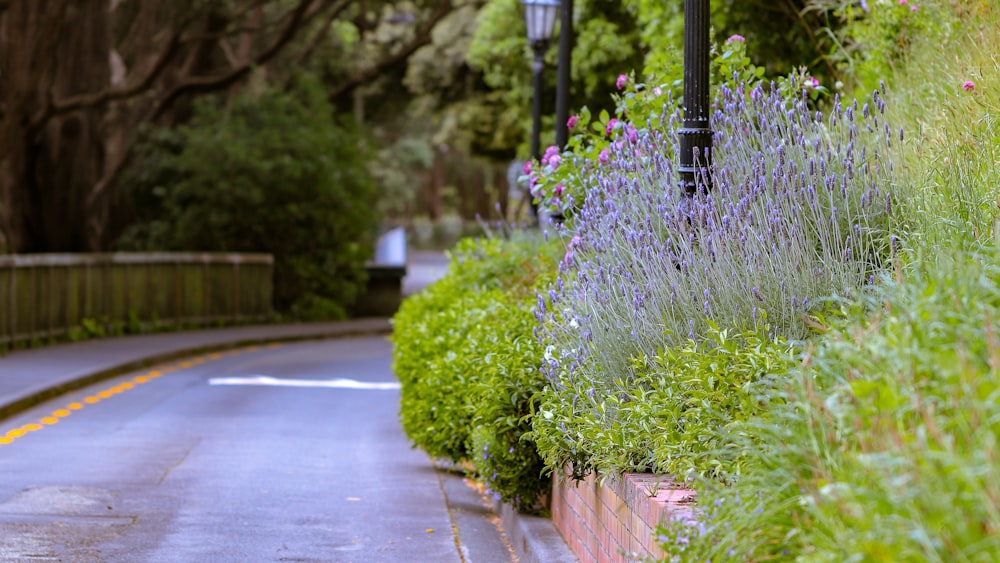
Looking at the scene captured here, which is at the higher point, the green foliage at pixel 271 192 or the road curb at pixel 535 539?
the green foliage at pixel 271 192

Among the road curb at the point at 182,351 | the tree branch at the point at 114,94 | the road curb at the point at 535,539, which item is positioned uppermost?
the tree branch at the point at 114,94

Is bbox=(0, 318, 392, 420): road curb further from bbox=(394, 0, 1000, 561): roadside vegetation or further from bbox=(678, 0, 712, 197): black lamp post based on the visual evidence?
bbox=(678, 0, 712, 197): black lamp post

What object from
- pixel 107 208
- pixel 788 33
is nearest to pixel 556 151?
pixel 788 33

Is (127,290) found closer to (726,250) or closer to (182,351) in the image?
(182,351)

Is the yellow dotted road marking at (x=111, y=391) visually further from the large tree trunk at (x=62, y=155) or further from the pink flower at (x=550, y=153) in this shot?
the large tree trunk at (x=62, y=155)

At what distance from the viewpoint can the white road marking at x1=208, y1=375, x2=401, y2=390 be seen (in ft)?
59.1

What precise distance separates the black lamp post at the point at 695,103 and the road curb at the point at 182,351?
29.8ft

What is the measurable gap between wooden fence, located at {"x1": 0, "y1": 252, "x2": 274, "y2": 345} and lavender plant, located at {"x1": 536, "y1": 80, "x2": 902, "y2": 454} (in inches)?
579

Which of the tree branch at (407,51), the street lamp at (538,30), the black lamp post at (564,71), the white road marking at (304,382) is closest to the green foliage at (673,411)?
the black lamp post at (564,71)

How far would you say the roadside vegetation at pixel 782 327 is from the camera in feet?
10.4

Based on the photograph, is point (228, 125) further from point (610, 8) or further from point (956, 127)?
point (956, 127)

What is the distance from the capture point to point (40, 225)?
92.8 ft

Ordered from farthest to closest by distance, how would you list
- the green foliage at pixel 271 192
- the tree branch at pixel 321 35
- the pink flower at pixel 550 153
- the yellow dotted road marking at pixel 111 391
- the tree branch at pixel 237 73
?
the tree branch at pixel 321 35 → the green foliage at pixel 271 192 → the tree branch at pixel 237 73 → the yellow dotted road marking at pixel 111 391 → the pink flower at pixel 550 153

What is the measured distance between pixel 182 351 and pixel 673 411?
17.8m
